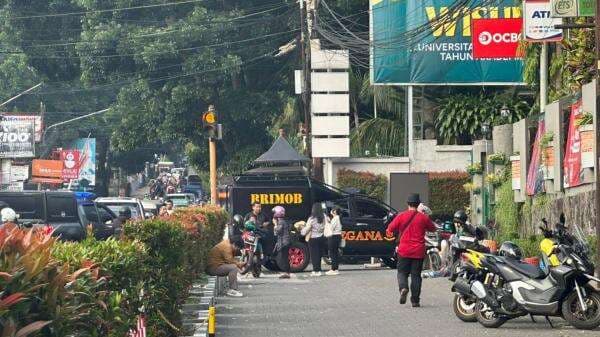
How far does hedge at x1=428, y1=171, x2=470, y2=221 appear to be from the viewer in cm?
4053

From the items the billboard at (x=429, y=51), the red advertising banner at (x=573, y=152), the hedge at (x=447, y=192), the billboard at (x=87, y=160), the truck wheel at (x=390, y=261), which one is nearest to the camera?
the red advertising banner at (x=573, y=152)

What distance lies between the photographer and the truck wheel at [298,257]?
29.1 metres

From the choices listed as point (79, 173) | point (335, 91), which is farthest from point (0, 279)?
point (79, 173)

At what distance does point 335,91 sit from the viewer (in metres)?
39.1

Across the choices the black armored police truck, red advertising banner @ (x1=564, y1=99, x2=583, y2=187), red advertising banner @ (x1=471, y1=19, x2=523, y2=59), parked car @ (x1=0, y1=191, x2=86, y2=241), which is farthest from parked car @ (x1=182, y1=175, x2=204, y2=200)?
red advertising banner @ (x1=564, y1=99, x2=583, y2=187)

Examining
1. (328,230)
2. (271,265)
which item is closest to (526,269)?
(328,230)

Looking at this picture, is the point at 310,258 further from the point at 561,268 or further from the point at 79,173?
the point at 79,173

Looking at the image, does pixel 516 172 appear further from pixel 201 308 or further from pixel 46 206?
pixel 201 308

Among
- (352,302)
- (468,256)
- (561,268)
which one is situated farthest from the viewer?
(352,302)

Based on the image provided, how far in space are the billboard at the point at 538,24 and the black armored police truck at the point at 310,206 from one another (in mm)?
6153

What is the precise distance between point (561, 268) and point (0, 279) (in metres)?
10.5

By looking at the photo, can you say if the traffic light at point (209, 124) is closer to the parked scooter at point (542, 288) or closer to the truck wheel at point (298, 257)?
the truck wheel at point (298, 257)

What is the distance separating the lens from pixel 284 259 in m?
27.7

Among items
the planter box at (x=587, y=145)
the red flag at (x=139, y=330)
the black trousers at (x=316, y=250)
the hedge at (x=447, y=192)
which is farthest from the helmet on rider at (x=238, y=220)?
the red flag at (x=139, y=330)
